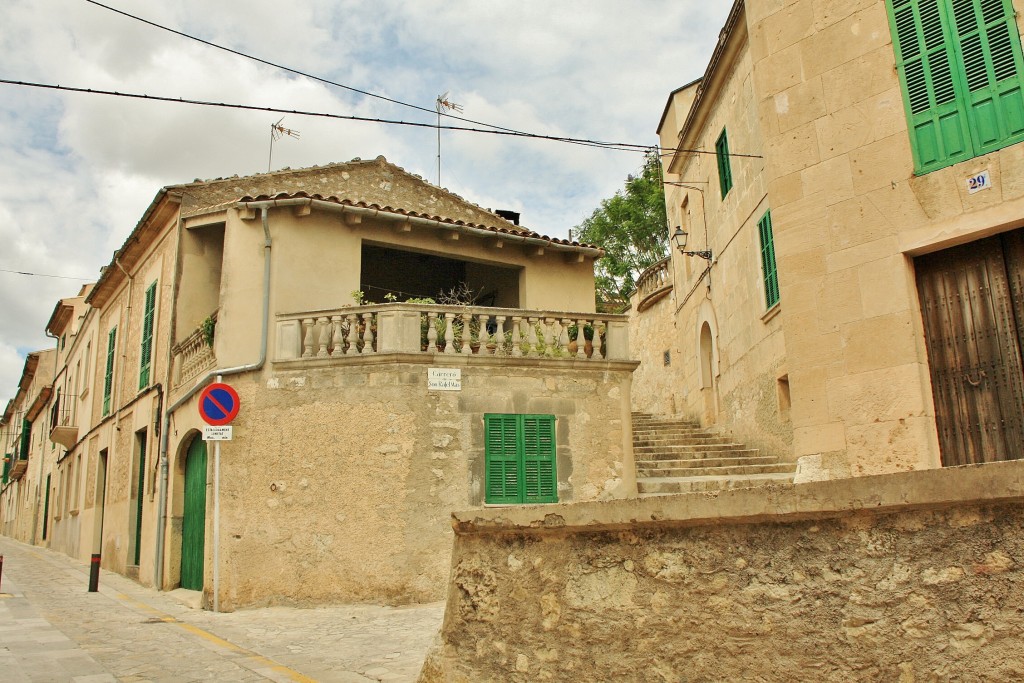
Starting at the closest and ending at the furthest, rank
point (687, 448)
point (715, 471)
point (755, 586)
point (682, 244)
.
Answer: point (755, 586) < point (715, 471) < point (687, 448) < point (682, 244)

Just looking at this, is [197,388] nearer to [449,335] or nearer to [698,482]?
[449,335]

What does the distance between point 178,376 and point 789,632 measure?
1279cm

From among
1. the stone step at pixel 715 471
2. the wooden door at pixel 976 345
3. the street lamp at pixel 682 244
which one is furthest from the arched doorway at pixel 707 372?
the wooden door at pixel 976 345

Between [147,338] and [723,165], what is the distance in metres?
11.6

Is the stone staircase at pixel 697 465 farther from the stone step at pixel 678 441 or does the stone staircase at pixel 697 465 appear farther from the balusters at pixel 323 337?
the balusters at pixel 323 337

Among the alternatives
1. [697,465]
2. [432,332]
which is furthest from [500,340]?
[697,465]

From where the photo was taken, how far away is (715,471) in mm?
12375

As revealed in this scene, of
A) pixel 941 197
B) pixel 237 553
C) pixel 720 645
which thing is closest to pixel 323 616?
pixel 237 553

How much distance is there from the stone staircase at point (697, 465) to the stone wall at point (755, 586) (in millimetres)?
7168

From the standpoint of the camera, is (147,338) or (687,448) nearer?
(687,448)

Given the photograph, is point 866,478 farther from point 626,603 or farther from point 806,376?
point 806,376

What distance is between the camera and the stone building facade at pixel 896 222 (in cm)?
658

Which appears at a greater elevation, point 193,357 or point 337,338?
point 193,357

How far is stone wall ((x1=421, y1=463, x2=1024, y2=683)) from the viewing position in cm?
283
